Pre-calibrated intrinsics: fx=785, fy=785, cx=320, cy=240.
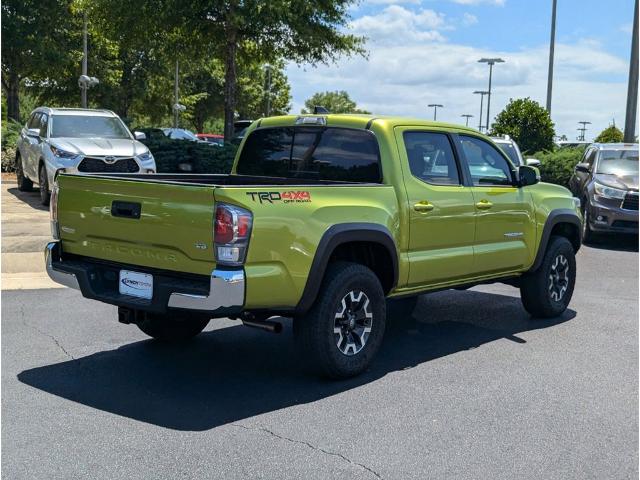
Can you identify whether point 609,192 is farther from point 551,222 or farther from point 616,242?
point 551,222

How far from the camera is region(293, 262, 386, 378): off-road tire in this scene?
5.25 meters

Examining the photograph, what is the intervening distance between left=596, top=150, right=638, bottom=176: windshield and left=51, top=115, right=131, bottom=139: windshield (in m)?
8.79

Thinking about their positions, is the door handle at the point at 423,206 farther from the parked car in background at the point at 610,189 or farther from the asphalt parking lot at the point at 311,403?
the parked car in background at the point at 610,189

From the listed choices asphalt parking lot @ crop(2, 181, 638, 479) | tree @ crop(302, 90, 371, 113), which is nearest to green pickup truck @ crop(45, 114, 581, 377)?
asphalt parking lot @ crop(2, 181, 638, 479)

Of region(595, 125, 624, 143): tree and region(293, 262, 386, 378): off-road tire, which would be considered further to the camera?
region(595, 125, 624, 143): tree

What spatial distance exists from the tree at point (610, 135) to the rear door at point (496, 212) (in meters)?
36.6

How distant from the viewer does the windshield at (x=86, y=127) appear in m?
14.3

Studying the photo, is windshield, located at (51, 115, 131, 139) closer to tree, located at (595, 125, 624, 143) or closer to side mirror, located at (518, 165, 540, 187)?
side mirror, located at (518, 165, 540, 187)

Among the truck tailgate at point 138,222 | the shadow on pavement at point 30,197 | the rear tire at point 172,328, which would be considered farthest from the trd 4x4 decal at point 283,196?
the shadow on pavement at point 30,197

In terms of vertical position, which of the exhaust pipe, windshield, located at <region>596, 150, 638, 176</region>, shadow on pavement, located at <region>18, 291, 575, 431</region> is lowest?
shadow on pavement, located at <region>18, 291, 575, 431</region>

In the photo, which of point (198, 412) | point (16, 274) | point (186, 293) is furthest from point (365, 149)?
point (16, 274)

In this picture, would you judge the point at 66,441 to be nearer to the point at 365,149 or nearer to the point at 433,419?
the point at 433,419

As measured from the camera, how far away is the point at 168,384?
17.5ft

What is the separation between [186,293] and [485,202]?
9.87 ft
